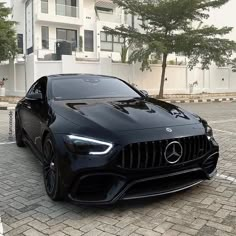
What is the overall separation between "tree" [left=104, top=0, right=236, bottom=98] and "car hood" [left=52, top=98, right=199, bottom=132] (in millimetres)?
14185

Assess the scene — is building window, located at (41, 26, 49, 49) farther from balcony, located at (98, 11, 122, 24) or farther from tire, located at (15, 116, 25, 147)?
tire, located at (15, 116, 25, 147)

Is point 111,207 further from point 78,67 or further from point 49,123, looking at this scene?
point 78,67

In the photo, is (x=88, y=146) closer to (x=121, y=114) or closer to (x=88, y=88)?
(x=121, y=114)

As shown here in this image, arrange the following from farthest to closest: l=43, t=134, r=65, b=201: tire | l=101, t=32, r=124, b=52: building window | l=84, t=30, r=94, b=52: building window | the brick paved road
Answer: l=101, t=32, r=124, b=52: building window
l=84, t=30, r=94, b=52: building window
l=43, t=134, r=65, b=201: tire
the brick paved road

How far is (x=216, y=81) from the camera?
85.1 feet

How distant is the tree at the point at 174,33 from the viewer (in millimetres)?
18688

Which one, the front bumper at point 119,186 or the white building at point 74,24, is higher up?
the white building at point 74,24

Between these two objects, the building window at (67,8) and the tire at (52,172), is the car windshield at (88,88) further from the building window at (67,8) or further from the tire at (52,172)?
the building window at (67,8)

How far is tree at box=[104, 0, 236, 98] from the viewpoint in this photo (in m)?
18.7

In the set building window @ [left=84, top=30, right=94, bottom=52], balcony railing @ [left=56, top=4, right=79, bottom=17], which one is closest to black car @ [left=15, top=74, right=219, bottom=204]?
balcony railing @ [left=56, top=4, right=79, bottom=17]

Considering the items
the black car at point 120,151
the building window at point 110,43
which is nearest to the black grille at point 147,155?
the black car at point 120,151

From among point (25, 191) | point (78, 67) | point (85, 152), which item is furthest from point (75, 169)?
point (78, 67)

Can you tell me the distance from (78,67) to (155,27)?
5.01 meters

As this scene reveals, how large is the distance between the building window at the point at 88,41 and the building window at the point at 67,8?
1949mm
